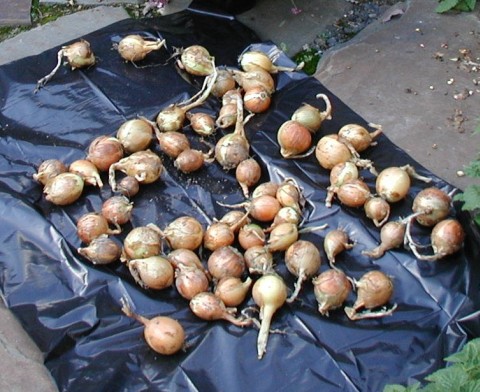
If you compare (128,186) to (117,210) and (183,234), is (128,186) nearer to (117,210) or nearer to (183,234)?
(117,210)

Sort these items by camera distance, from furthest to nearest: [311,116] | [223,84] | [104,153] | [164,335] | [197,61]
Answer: [197,61], [223,84], [311,116], [104,153], [164,335]

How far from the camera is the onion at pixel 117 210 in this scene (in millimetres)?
2479

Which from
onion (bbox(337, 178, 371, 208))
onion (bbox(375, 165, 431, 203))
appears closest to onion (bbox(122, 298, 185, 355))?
onion (bbox(337, 178, 371, 208))

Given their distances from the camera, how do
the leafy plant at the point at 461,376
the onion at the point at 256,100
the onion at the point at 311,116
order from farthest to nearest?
the onion at the point at 256,100
the onion at the point at 311,116
the leafy plant at the point at 461,376

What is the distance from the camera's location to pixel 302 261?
7.43ft

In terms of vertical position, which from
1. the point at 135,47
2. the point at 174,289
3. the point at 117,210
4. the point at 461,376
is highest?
the point at 461,376

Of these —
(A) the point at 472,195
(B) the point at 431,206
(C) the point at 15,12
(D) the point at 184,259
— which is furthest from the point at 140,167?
(C) the point at 15,12

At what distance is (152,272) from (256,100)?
37.9 inches

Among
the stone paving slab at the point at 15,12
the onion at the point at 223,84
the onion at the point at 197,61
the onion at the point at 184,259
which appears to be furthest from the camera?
the stone paving slab at the point at 15,12

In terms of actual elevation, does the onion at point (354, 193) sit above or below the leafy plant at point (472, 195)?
below

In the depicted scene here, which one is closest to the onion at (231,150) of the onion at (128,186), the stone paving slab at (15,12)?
the onion at (128,186)

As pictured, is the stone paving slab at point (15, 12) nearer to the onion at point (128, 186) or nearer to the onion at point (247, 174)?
the onion at point (128, 186)

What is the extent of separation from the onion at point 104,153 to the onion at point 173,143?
164 mm

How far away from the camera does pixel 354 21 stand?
3.83 meters
